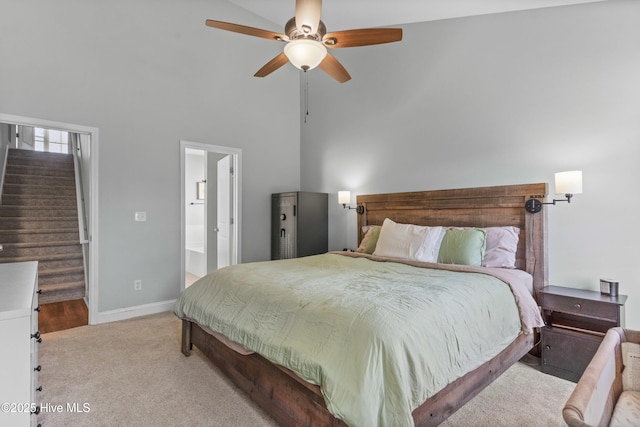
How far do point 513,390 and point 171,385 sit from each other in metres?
2.32

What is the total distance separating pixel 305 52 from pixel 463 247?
2.06 metres

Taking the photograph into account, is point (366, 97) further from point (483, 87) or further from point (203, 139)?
point (203, 139)

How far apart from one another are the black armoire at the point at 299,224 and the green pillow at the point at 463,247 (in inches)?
80.3

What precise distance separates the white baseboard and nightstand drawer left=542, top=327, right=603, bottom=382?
3.86m

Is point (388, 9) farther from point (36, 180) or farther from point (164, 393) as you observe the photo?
point (36, 180)

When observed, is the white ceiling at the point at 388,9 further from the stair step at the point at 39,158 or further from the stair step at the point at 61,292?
the stair step at the point at 61,292

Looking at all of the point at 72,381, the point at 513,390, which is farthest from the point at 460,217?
the point at 72,381

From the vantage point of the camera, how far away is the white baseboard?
3.42 m

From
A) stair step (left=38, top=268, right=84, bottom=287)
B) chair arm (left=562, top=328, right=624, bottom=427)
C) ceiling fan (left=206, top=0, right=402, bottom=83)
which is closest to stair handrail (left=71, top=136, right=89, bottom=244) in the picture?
stair step (left=38, top=268, right=84, bottom=287)

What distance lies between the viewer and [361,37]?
7.29 ft

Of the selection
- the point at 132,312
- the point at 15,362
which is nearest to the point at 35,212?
the point at 132,312

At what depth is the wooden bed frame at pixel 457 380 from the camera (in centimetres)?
154

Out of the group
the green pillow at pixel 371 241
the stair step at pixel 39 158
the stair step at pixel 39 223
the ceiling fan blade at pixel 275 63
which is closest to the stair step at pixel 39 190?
the stair step at pixel 39 223

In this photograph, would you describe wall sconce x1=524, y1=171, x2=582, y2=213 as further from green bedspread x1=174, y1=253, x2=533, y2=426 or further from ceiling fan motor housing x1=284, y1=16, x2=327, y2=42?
ceiling fan motor housing x1=284, y1=16, x2=327, y2=42
